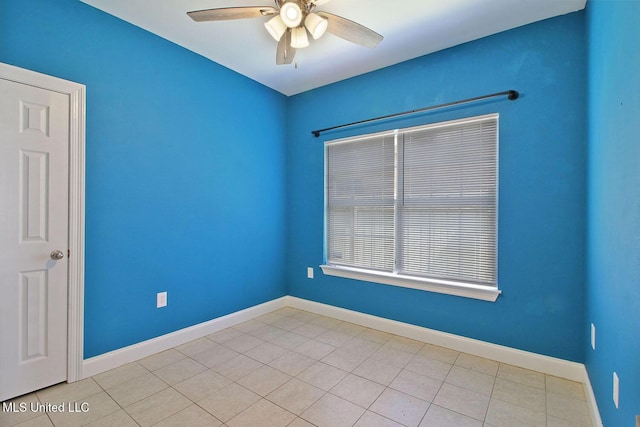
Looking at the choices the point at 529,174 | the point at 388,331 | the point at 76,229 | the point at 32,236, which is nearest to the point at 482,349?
the point at 388,331

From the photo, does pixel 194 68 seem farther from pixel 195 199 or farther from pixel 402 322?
pixel 402 322

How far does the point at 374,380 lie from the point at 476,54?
2.83 metres

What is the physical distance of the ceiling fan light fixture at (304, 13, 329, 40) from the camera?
1776 mm

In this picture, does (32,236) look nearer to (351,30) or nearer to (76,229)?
(76,229)

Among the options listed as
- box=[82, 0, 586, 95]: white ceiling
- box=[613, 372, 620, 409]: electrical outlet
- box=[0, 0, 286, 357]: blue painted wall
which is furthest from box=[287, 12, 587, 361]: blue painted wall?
box=[0, 0, 286, 357]: blue painted wall

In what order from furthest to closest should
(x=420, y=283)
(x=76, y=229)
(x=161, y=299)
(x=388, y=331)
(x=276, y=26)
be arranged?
(x=388, y=331)
(x=420, y=283)
(x=161, y=299)
(x=76, y=229)
(x=276, y=26)

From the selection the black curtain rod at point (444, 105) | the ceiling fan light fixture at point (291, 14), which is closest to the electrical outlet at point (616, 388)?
the black curtain rod at point (444, 105)

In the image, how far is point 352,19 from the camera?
2.28 meters

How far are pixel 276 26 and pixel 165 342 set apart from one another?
107 inches

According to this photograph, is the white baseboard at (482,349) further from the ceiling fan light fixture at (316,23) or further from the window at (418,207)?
the ceiling fan light fixture at (316,23)

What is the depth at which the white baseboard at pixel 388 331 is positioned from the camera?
210cm

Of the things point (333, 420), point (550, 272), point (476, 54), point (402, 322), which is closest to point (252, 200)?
point (402, 322)

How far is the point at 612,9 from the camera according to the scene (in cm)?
137

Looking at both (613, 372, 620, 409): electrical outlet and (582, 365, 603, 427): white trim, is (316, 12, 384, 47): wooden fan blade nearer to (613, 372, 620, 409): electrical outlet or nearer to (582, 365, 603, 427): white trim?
(613, 372, 620, 409): electrical outlet
